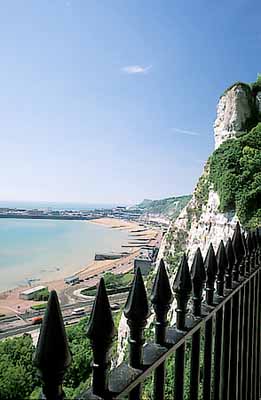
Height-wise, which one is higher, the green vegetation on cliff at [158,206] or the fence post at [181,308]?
the green vegetation on cliff at [158,206]

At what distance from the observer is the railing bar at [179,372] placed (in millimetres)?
1126

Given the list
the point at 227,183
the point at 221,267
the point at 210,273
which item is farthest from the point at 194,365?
the point at 227,183

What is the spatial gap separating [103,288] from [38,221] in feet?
242

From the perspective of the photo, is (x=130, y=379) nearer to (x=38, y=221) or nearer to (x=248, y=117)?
(x=248, y=117)

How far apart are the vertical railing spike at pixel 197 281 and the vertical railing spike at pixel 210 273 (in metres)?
0.14

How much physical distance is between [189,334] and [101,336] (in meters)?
0.48

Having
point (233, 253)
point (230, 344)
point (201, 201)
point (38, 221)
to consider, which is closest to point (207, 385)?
point (230, 344)

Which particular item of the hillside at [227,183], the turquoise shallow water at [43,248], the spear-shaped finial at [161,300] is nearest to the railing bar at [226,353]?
the spear-shaped finial at [161,300]

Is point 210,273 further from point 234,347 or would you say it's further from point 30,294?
point 30,294

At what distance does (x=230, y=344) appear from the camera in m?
1.67

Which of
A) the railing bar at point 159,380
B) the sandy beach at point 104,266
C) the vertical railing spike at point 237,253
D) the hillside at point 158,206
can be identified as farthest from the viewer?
the hillside at point 158,206

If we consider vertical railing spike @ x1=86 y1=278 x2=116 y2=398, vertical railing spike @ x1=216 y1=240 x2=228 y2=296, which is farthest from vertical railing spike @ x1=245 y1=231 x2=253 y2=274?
vertical railing spike @ x1=86 y1=278 x2=116 y2=398

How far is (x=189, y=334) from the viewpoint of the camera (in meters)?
→ 1.18

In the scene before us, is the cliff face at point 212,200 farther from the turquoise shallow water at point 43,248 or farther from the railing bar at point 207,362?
the railing bar at point 207,362
